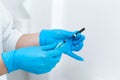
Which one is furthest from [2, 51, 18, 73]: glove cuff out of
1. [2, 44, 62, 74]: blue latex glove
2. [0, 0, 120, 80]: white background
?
[0, 0, 120, 80]: white background

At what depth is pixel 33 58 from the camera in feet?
2.81

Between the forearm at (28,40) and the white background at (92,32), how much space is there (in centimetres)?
10

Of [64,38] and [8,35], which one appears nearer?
[64,38]

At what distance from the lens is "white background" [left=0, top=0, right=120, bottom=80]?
975 millimetres

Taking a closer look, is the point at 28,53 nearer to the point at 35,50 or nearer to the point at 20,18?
the point at 35,50

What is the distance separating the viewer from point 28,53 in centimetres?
86

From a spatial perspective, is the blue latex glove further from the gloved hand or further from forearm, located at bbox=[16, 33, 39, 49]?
forearm, located at bbox=[16, 33, 39, 49]

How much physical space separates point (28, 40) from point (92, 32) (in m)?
0.31

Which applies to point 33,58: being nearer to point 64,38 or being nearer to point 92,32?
point 64,38

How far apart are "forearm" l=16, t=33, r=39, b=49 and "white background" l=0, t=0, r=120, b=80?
0.10 meters

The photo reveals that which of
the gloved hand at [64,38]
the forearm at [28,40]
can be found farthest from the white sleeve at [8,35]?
the gloved hand at [64,38]

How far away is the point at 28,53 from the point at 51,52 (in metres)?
0.09

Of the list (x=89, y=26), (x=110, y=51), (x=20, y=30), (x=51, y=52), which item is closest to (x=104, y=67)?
(x=110, y=51)

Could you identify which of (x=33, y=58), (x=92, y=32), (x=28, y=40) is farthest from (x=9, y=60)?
(x=92, y=32)
